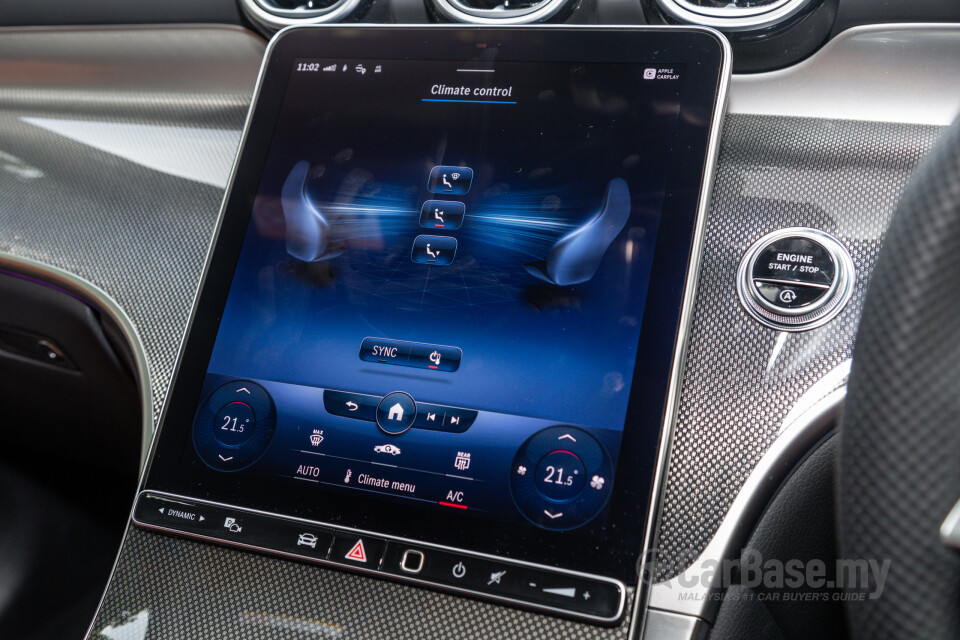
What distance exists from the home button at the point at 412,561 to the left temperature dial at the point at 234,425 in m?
0.14

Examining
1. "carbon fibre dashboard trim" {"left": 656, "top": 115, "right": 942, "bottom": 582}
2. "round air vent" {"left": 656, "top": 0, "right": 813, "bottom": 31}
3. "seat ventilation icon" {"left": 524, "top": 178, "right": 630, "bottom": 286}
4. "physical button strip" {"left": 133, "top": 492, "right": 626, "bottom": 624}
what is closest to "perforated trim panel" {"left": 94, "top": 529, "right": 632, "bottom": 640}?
"physical button strip" {"left": 133, "top": 492, "right": 626, "bottom": 624}

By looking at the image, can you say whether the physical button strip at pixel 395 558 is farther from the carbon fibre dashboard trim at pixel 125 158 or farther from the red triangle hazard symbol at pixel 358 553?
the carbon fibre dashboard trim at pixel 125 158

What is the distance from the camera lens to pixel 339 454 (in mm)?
603

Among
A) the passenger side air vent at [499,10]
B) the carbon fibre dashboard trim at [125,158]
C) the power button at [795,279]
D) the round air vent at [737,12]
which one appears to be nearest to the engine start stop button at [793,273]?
the power button at [795,279]

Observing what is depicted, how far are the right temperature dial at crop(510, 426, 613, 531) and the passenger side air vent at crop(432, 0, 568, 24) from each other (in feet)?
1.47

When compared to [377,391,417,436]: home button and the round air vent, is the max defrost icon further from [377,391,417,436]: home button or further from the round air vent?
the round air vent

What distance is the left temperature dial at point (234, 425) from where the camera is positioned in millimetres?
627

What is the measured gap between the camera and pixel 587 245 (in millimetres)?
616

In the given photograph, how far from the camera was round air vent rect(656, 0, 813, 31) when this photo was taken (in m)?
0.74

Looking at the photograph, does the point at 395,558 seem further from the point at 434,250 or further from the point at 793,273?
the point at 793,273

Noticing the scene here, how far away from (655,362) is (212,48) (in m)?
0.70

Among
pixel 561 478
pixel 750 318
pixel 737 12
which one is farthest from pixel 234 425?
pixel 737 12

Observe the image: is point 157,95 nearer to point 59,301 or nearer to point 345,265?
point 59,301

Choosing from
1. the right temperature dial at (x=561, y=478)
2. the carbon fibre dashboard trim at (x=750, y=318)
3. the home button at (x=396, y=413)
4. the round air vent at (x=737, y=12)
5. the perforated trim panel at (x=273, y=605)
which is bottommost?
the perforated trim panel at (x=273, y=605)
